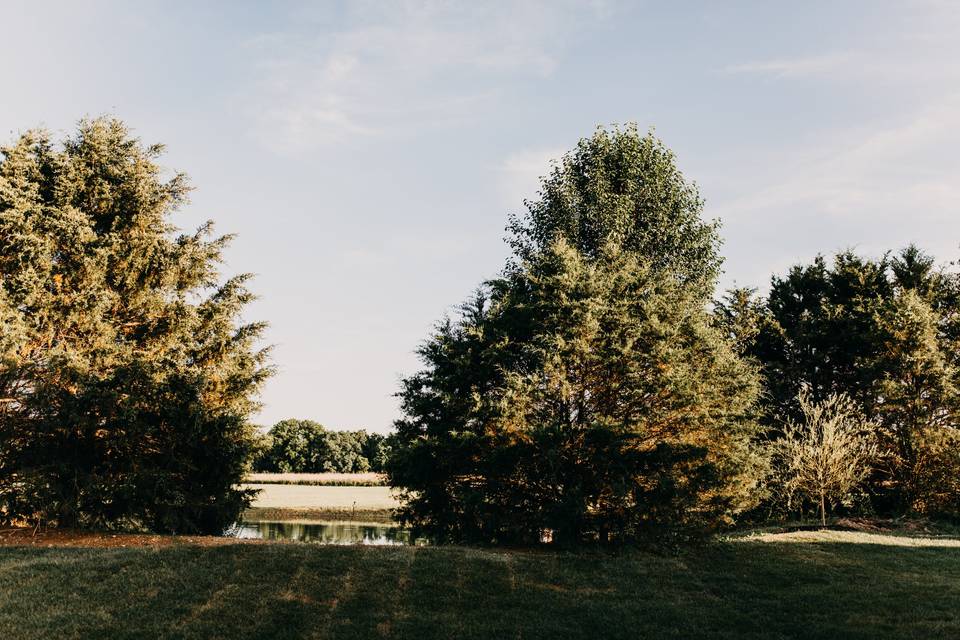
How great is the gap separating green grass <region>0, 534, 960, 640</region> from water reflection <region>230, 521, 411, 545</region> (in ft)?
72.4

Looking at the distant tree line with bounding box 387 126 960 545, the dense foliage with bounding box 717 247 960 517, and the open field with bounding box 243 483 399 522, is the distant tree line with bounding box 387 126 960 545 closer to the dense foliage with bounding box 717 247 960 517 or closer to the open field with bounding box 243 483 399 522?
the dense foliage with bounding box 717 247 960 517

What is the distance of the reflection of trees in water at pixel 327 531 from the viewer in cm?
3544

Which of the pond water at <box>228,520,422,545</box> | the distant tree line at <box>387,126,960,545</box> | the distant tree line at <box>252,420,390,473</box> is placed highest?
the distant tree line at <box>387,126,960,545</box>

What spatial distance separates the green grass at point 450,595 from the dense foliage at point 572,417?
6.09 feet

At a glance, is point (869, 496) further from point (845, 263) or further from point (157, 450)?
point (157, 450)

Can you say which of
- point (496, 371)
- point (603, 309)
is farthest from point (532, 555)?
point (603, 309)

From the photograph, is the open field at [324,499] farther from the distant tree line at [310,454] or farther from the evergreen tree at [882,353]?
the distant tree line at [310,454]

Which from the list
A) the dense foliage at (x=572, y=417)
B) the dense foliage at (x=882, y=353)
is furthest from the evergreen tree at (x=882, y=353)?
the dense foliage at (x=572, y=417)

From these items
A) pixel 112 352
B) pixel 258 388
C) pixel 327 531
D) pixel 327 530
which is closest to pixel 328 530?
pixel 327 530

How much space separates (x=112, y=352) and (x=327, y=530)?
80.7 feet

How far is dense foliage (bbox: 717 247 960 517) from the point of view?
95.6 ft

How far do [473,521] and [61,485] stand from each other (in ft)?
36.3

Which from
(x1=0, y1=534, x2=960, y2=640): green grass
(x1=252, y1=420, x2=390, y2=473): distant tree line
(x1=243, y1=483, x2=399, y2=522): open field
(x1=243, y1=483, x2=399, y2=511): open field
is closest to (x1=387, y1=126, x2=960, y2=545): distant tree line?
(x1=0, y1=534, x2=960, y2=640): green grass

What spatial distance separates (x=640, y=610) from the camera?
11.1m
